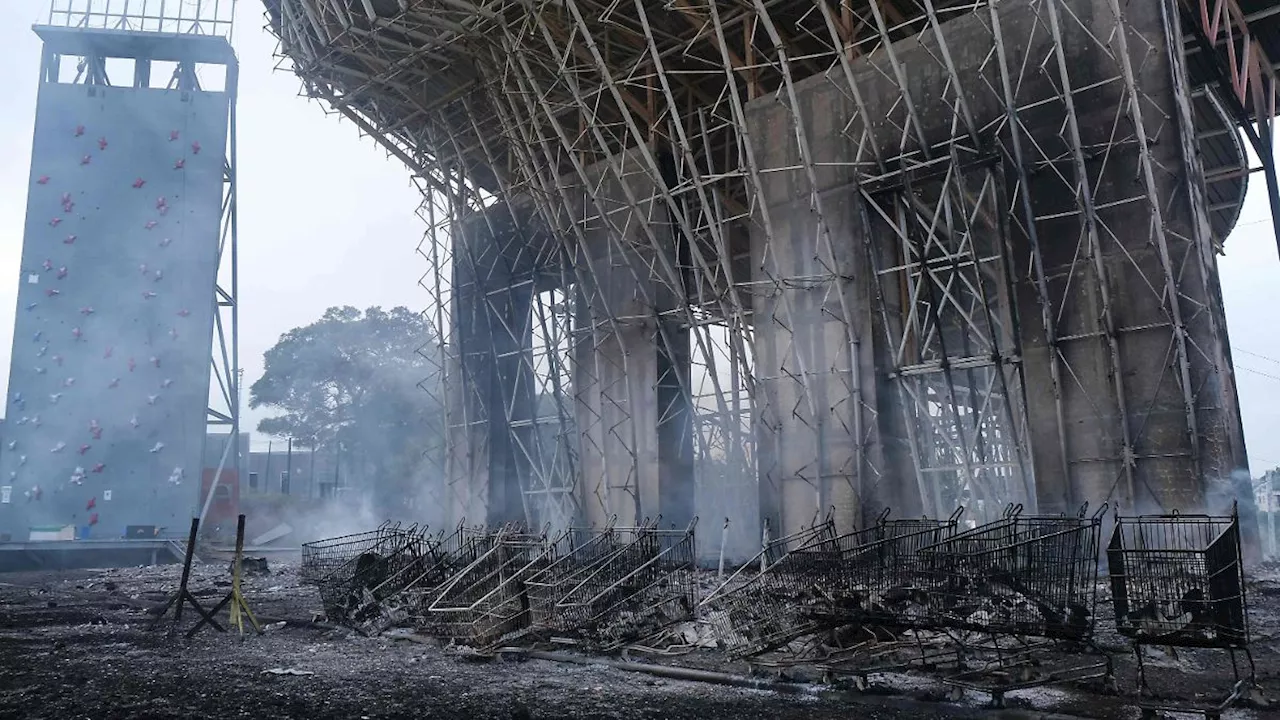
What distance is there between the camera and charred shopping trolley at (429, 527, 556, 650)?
8.94 metres

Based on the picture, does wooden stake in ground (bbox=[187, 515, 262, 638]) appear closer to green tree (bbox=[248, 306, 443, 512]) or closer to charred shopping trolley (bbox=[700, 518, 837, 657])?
charred shopping trolley (bbox=[700, 518, 837, 657])

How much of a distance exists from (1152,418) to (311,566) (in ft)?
38.7

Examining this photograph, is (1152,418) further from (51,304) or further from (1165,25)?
(51,304)

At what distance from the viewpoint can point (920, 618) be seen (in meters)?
6.89

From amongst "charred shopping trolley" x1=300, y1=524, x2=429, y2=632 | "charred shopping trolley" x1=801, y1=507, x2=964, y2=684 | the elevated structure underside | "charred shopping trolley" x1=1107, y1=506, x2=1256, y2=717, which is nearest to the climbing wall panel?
the elevated structure underside

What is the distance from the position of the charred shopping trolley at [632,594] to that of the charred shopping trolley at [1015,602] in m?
2.89

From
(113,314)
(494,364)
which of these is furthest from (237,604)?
(113,314)

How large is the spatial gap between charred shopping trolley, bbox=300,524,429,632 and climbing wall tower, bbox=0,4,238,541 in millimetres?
27982

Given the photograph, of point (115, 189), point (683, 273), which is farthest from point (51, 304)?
point (683, 273)

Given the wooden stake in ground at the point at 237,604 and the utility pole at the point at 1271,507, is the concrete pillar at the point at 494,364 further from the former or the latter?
the utility pole at the point at 1271,507

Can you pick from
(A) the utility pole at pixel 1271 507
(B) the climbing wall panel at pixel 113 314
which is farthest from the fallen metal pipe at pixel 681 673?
(B) the climbing wall panel at pixel 113 314

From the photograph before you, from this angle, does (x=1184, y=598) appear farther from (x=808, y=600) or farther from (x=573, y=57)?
(x=573, y=57)

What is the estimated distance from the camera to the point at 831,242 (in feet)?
48.5

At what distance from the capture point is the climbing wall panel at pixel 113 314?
34.9m
